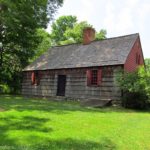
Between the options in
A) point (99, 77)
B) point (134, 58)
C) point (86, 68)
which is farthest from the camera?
point (134, 58)

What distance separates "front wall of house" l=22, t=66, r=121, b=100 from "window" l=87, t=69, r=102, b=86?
1.01 ft

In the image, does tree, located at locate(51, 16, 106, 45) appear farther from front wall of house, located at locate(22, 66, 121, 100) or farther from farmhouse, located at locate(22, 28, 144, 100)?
front wall of house, located at locate(22, 66, 121, 100)

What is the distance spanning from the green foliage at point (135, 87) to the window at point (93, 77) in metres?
2.06

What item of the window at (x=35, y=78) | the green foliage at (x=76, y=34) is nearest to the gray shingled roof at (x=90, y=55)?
the window at (x=35, y=78)

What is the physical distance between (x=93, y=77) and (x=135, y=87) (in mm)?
4239

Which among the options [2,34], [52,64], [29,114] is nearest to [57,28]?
[2,34]

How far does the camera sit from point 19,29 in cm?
2750

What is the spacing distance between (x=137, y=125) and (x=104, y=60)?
9.84 metres

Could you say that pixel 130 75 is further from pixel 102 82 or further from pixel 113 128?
pixel 113 128

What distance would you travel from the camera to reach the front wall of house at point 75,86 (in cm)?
1855

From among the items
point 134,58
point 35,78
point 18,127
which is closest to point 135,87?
point 134,58

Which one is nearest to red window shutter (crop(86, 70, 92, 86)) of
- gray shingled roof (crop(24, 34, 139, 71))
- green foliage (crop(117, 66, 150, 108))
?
gray shingled roof (crop(24, 34, 139, 71))

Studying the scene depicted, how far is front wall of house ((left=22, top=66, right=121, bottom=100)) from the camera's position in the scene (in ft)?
60.8

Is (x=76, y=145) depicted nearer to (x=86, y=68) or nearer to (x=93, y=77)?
(x=93, y=77)
